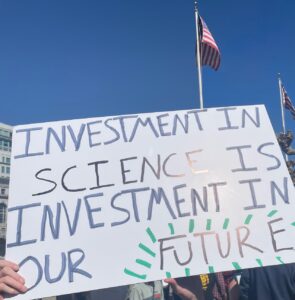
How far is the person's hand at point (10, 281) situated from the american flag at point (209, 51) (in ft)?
28.6

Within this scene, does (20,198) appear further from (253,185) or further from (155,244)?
(253,185)

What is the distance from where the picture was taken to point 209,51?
9969 millimetres

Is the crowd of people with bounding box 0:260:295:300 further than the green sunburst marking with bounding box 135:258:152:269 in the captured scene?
No

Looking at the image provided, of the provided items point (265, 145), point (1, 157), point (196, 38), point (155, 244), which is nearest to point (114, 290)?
point (155, 244)

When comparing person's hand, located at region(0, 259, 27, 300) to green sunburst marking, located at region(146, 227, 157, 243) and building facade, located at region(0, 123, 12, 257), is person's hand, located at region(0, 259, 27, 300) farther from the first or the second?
building facade, located at region(0, 123, 12, 257)

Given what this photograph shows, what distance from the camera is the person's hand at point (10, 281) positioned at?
1992 millimetres

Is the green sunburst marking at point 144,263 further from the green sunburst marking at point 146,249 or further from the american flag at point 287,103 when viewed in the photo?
the american flag at point 287,103

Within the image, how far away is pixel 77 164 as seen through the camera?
2398 millimetres

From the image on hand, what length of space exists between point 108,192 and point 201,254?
2.17 ft

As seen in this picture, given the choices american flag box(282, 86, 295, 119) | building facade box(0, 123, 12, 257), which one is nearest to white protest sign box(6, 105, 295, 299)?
american flag box(282, 86, 295, 119)

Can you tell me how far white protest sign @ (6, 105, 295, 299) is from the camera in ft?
7.09

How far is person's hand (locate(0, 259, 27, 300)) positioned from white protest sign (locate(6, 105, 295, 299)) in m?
0.04

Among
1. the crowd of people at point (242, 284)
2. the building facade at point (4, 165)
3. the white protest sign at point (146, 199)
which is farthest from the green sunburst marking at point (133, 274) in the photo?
the building facade at point (4, 165)

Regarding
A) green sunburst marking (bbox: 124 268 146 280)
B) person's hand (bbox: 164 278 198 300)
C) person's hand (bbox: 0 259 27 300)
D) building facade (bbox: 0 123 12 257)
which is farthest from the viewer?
building facade (bbox: 0 123 12 257)
